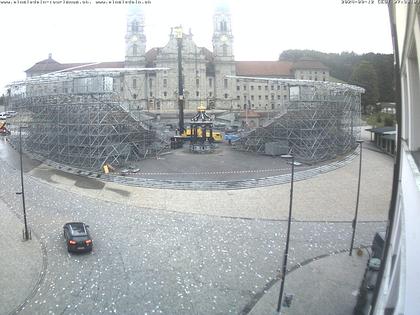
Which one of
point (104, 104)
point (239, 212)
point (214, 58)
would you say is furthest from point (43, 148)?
point (214, 58)

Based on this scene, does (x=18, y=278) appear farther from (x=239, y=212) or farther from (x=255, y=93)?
(x=255, y=93)

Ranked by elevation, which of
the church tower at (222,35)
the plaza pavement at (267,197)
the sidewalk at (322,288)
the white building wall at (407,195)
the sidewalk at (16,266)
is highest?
the church tower at (222,35)

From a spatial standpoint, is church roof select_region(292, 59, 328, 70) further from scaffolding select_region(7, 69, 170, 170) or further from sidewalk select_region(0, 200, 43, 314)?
sidewalk select_region(0, 200, 43, 314)

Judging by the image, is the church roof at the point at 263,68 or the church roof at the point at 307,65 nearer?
the church roof at the point at 263,68

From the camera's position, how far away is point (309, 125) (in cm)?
3678

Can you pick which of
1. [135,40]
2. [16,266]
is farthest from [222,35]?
[16,266]

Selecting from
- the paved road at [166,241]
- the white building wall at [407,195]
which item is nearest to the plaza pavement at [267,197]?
the paved road at [166,241]

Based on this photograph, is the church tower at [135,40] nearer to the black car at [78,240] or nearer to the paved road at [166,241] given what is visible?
the paved road at [166,241]

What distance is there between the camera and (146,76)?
256 feet

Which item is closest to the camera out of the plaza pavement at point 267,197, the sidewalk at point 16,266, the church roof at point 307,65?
the sidewalk at point 16,266

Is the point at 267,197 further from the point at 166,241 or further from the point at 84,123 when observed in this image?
the point at 84,123

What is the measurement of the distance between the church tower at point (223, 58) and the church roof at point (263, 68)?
4.01m

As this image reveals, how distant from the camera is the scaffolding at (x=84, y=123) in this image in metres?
30.4

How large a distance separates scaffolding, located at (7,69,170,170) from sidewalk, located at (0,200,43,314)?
12.6 metres
